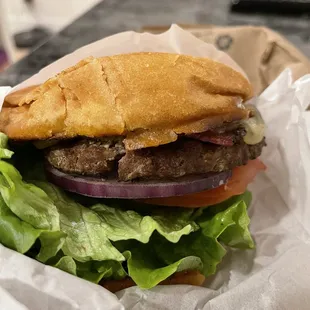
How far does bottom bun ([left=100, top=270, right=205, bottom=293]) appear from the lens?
105 cm

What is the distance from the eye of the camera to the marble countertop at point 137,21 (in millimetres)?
2064

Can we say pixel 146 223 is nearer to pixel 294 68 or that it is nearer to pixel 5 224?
pixel 5 224

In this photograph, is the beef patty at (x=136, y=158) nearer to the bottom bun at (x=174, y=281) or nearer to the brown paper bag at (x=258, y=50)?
the bottom bun at (x=174, y=281)

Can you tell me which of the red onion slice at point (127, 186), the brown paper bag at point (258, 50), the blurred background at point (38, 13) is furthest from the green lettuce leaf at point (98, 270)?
the blurred background at point (38, 13)

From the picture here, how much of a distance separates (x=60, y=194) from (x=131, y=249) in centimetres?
19

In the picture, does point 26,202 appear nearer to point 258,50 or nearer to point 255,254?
point 255,254

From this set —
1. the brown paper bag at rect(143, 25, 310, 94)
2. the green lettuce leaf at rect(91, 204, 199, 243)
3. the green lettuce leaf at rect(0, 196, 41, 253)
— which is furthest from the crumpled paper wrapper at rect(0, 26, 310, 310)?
the brown paper bag at rect(143, 25, 310, 94)

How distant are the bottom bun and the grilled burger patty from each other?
0.72 feet

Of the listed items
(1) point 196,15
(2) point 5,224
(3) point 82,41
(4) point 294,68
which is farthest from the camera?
(1) point 196,15

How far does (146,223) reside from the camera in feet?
3.31

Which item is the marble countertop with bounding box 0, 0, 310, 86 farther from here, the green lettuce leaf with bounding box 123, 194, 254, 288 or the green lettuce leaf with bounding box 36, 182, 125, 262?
the green lettuce leaf with bounding box 123, 194, 254, 288

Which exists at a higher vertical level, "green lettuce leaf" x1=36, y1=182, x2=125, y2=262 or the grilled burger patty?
the grilled burger patty

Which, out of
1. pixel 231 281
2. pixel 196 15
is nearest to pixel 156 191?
pixel 231 281

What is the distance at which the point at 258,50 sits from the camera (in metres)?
1.75
